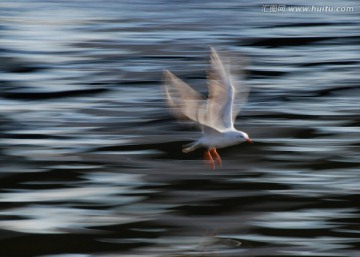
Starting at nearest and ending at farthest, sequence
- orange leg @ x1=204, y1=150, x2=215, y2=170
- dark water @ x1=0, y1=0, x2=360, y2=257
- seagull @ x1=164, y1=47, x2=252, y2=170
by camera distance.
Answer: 1. dark water @ x1=0, y1=0, x2=360, y2=257
2. seagull @ x1=164, y1=47, x2=252, y2=170
3. orange leg @ x1=204, y1=150, x2=215, y2=170

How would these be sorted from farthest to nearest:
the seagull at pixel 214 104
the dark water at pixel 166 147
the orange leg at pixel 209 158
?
Result: the orange leg at pixel 209 158, the seagull at pixel 214 104, the dark water at pixel 166 147

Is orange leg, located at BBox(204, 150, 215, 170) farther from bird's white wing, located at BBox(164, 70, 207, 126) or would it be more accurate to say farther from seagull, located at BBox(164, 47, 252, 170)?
bird's white wing, located at BBox(164, 70, 207, 126)

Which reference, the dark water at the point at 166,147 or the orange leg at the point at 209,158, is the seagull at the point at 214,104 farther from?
the dark water at the point at 166,147

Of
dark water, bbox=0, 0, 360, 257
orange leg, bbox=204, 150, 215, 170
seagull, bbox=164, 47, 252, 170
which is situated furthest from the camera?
orange leg, bbox=204, 150, 215, 170

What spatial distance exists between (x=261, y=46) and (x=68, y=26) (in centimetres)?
462

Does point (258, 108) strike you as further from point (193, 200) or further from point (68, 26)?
point (68, 26)

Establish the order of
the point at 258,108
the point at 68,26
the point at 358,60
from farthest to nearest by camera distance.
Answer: the point at 68,26 < the point at 358,60 < the point at 258,108

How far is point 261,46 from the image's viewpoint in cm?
1900

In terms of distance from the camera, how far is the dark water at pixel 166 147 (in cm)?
923

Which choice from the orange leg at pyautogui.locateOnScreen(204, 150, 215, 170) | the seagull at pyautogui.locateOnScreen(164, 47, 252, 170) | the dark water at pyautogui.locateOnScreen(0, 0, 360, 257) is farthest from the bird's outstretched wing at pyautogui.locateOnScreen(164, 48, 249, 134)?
the dark water at pyautogui.locateOnScreen(0, 0, 360, 257)

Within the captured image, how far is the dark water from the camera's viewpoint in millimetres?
9227

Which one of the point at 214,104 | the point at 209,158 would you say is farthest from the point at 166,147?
the point at 214,104

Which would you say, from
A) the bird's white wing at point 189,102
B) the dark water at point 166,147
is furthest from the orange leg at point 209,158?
the bird's white wing at point 189,102

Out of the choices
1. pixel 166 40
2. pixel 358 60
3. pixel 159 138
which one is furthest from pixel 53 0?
pixel 159 138
